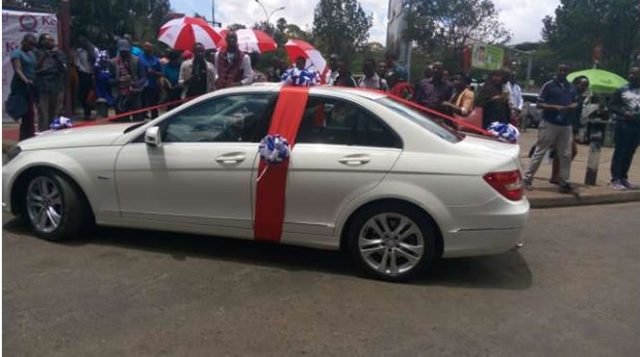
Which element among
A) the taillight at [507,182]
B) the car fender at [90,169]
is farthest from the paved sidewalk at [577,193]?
the car fender at [90,169]

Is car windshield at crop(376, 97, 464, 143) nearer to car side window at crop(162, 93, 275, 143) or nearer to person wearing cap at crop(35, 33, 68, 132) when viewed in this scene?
car side window at crop(162, 93, 275, 143)

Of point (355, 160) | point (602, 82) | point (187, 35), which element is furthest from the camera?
point (602, 82)

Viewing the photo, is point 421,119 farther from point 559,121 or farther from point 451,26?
point 451,26

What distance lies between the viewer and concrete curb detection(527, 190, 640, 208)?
26.6ft

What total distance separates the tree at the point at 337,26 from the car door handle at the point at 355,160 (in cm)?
6219

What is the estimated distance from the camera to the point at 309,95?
5258 millimetres

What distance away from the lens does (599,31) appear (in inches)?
2272

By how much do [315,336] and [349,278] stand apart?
44.8 inches

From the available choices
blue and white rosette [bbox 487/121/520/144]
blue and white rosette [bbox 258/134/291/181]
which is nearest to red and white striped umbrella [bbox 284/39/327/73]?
blue and white rosette [bbox 487/121/520/144]

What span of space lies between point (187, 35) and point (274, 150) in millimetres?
10066

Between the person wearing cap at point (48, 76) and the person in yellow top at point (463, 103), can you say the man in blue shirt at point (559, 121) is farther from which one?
the person wearing cap at point (48, 76)

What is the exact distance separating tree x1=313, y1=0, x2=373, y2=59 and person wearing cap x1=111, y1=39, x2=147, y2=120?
55.7 metres

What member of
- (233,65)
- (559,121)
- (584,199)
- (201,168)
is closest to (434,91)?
(559,121)

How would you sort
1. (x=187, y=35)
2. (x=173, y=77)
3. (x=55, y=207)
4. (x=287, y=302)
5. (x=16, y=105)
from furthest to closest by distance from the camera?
(x=187, y=35) < (x=173, y=77) < (x=16, y=105) < (x=55, y=207) < (x=287, y=302)
